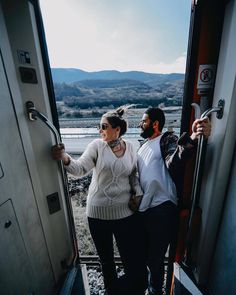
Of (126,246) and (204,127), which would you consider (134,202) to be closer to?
(126,246)

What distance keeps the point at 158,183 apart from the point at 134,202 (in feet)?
0.97

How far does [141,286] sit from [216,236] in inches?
36.7

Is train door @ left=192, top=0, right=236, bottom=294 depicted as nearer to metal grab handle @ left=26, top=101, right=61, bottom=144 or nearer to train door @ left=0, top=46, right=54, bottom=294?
metal grab handle @ left=26, top=101, right=61, bottom=144

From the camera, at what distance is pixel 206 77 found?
4.42 ft

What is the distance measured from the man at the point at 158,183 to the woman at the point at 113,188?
0.12 meters

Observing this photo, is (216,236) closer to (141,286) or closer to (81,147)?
(141,286)

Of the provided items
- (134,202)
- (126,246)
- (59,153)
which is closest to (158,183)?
(134,202)

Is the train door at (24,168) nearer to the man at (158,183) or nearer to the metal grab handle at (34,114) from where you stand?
the metal grab handle at (34,114)

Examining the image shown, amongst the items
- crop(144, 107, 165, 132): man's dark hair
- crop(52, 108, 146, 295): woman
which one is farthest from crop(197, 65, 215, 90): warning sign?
crop(52, 108, 146, 295): woman

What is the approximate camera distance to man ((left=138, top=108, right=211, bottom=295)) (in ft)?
4.81

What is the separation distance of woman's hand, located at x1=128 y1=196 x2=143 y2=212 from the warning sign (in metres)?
1.09

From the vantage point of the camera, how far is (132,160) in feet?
5.28

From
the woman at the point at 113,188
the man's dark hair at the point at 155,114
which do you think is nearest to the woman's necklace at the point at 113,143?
the woman at the point at 113,188

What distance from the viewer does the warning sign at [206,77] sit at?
4.35 feet
